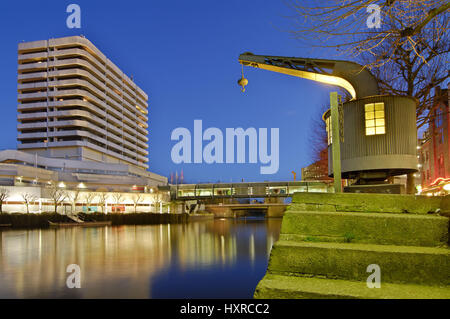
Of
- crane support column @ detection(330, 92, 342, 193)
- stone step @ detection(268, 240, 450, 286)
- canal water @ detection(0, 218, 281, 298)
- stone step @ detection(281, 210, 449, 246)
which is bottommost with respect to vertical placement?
canal water @ detection(0, 218, 281, 298)

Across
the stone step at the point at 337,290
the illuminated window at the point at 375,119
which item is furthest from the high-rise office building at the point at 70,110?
the stone step at the point at 337,290

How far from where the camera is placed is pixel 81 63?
10469 centimetres

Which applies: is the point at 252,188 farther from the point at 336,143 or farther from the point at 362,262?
the point at 362,262

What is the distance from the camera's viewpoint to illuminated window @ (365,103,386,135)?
50.6 feet

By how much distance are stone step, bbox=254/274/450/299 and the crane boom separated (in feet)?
44.9

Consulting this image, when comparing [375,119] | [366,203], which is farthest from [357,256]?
[375,119]

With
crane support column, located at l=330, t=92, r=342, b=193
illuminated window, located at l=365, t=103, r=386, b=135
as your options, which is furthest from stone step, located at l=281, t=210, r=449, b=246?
illuminated window, located at l=365, t=103, r=386, b=135

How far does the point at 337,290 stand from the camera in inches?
152

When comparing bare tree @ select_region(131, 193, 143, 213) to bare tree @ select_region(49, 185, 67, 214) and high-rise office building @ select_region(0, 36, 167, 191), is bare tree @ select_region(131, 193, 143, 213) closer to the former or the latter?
high-rise office building @ select_region(0, 36, 167, 191)

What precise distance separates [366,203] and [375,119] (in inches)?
426
